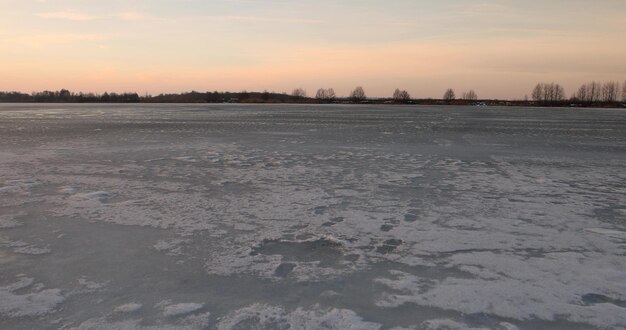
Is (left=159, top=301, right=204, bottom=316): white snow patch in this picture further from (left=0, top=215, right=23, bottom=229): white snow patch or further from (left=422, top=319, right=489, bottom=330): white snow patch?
(left=0, top=215, right=23, bottom=229): white snow patch

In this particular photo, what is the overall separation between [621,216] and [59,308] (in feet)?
18.6

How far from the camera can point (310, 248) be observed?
4.04 m

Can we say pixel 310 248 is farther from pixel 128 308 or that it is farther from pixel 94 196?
pixel 94 196

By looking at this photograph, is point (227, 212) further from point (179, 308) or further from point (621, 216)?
point (621, 216)

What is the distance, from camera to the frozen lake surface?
284 cm

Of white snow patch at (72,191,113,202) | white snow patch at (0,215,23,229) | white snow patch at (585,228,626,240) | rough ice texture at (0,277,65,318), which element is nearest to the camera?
rough ice texture at (0,277,65,318)

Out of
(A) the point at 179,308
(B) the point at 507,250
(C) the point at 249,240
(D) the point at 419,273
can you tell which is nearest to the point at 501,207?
(B) the point at 507,250

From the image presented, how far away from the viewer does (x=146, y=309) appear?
2859 mm

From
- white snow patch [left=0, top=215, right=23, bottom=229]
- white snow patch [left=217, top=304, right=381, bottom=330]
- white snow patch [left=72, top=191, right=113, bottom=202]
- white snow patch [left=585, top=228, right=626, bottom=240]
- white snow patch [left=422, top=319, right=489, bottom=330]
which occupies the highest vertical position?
white snow patch [left=72, top=191, right=113, bottom=202]

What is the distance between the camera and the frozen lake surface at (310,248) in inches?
112

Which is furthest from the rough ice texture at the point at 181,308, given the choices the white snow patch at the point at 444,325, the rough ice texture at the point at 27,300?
the white snow patch at the point at 444,325

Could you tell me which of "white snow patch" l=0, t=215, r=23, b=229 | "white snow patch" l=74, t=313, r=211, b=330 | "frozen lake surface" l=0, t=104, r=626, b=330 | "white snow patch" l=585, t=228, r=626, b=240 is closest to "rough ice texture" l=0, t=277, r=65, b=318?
"frozen lake surface" l=0, t=104, r=626, b=330

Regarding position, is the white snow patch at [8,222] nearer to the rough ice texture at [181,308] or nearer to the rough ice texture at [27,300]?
the rough ice texture at [27,300]

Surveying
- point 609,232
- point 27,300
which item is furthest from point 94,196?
point 609,232
